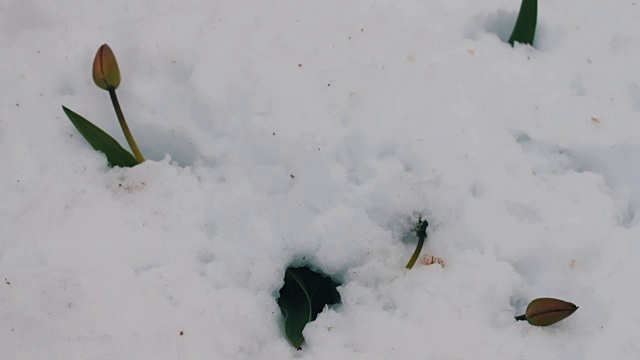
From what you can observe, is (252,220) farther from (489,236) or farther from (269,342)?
(489,236)

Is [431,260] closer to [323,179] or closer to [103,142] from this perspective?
[323,179]

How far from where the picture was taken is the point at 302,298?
1184 millimetres

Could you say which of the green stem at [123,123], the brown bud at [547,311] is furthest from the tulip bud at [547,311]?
the green stem at [123,123]

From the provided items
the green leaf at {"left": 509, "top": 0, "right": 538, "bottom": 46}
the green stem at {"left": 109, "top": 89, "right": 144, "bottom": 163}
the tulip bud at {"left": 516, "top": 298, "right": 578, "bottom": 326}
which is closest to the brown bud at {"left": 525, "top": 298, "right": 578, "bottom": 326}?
the tulip bud at {"left": 516, "top": 298, "right": 578, "bottom": 326}

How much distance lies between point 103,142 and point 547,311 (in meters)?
0.85

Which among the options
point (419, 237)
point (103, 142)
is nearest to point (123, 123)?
point (103, 142)

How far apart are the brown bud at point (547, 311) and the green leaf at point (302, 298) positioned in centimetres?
35

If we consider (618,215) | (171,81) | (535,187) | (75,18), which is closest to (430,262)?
(535,187)

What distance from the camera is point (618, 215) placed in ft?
4.10

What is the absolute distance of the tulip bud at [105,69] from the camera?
3.93ft

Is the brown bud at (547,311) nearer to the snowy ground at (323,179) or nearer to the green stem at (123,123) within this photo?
the snowy ground at (323,179)

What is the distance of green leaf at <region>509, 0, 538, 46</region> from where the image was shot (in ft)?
4.56

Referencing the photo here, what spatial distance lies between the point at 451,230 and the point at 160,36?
735 mm

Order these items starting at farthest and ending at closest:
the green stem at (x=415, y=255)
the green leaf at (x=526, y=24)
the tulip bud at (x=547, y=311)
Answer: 1. the green leaf at (x=526, y=24)
2. the green stem at (x=415, y=255)
3. the tulip bud at (x=547, y=311)
